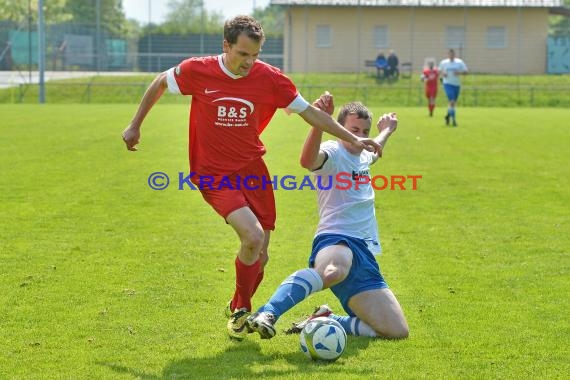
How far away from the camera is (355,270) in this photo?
6109 millimetres

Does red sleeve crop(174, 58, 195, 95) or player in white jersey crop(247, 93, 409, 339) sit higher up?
red sleeve crop(174, 58, 195, 95)

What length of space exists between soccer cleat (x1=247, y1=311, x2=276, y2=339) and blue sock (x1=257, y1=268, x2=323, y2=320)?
0.05m

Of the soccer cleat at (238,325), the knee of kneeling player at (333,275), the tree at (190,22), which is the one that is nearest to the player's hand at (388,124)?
the knee of kneeling player at (333,275)

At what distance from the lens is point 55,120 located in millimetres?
27531

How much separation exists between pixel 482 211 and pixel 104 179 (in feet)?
18.6

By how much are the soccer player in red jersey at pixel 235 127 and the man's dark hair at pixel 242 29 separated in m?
0.02

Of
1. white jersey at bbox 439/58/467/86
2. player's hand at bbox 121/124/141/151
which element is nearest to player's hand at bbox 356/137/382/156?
player's hand at bbox 121/124/141/151

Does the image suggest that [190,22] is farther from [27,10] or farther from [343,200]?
[343,200]

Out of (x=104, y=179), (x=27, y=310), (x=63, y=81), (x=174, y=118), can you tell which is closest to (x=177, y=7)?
(x=63, y=81)

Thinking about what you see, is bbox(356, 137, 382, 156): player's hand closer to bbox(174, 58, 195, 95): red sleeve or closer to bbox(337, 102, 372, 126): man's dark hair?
bbox(337, 102, 372, 126): man's dark hair

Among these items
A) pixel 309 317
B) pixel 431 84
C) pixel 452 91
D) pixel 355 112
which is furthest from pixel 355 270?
pixel 431 84

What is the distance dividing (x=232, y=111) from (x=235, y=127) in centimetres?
11

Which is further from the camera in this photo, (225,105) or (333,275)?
(225,105)

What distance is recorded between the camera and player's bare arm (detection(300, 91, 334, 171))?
601 cm
